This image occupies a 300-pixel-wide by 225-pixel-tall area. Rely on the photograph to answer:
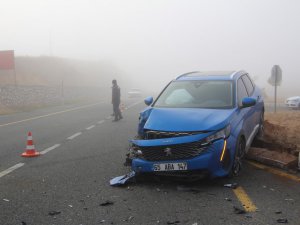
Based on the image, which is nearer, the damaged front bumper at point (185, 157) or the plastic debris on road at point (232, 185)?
the damaged front bumper at point (185, 157)

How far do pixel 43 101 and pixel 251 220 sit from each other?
38.2 m

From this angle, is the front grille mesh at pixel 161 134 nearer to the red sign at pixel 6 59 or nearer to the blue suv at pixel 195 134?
the blue suv at pixel 195 134

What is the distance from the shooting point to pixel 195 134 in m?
6.62

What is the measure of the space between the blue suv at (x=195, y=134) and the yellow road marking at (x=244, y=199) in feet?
1.12

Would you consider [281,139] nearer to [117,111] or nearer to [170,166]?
[170,166]

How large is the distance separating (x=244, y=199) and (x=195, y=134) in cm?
118

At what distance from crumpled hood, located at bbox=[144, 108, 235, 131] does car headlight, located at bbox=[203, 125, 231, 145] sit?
66 mm

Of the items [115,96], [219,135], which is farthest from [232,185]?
[115,96]

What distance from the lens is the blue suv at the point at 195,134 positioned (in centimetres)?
657

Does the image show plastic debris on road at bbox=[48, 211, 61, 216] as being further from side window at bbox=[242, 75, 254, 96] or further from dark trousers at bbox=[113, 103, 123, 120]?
dark trousers at bbox=[113, 103, 123, 120]

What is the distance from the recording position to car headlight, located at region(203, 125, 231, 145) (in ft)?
21.6

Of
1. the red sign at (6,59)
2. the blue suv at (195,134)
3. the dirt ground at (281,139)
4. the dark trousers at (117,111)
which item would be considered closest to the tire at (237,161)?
the blue suv at (195,134)

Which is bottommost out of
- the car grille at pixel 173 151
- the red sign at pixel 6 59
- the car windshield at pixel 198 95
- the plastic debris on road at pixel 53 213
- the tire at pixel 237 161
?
the plastic debris on road at pixel 53 213

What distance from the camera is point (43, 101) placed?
137 feet
